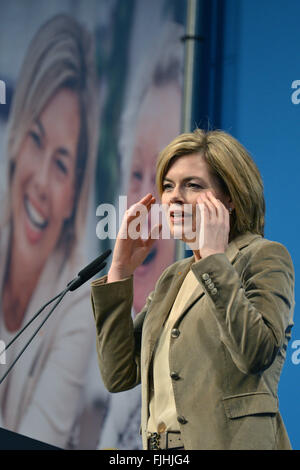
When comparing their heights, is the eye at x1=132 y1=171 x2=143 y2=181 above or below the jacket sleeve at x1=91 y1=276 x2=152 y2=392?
above

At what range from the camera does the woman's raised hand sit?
2010 millimetres

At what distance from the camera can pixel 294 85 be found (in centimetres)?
313

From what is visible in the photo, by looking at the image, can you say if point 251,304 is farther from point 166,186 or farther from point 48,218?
point 48,218

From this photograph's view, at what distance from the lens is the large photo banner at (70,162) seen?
12.3 feet

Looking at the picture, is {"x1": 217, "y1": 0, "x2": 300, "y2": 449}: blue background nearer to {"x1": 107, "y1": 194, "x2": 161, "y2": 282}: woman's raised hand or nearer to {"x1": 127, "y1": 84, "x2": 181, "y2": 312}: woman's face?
{"x1": 127, "y1": 84, "x2": 181, "y2": 312}: woman's face

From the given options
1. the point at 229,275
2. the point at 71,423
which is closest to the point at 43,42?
the point at 71,423

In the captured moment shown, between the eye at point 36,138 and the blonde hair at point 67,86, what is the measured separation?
0.13 feet

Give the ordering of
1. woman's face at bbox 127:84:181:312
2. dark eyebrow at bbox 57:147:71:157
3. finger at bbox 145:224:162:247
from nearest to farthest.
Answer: finger at bbox 145:224:162:247
woman's face at bbox 127:84:181:312
dark eyebrow at bbox 57:147:71:157

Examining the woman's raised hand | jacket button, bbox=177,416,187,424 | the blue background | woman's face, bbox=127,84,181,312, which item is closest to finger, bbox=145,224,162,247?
the woman's raised hand

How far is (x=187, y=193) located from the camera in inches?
72.4

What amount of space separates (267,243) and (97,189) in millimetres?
2203

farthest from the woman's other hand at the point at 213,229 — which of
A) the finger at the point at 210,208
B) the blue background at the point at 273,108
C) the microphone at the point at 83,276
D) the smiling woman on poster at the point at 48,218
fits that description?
the smiling woman on poster at the point at 48,218

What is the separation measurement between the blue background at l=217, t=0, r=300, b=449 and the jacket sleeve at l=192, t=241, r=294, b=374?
1362 millimetres

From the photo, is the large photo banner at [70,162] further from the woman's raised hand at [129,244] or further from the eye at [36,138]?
the woman's raised hand at [129,244]
